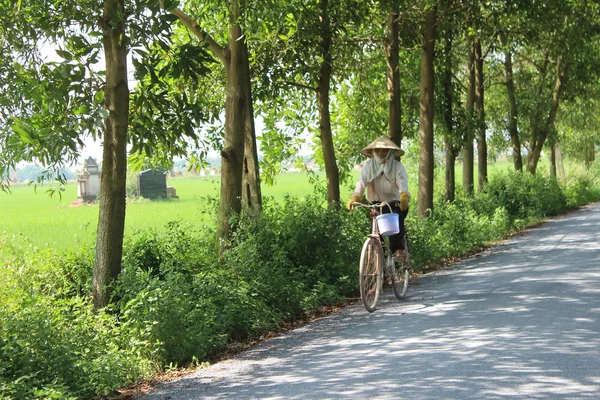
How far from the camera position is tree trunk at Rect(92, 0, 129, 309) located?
379 inches

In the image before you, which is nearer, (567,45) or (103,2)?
(103,2)

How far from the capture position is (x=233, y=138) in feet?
43.1

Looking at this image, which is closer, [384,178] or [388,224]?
[388,224]

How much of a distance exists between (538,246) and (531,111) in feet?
58.4

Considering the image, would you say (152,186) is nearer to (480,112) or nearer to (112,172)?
(480,112)

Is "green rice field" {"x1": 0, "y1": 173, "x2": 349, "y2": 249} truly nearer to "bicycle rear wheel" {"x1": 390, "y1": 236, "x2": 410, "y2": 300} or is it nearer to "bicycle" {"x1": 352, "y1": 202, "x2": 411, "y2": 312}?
"bicycle rear wheel" {"x1": 390, "y1": 236, "x2": 410, "y2": 300}

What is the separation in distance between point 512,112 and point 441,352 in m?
28.2

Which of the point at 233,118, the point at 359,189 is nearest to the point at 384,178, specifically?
the point at 359,189

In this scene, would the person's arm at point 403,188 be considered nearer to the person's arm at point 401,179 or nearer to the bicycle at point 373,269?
the person's arm at point 401,179

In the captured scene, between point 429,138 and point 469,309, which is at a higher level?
point 429,138

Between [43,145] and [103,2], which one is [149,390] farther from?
[103,2]

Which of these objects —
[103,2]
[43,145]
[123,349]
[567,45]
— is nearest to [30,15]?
[103,2]

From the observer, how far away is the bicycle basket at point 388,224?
11.2m

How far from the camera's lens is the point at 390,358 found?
773 centimetres
